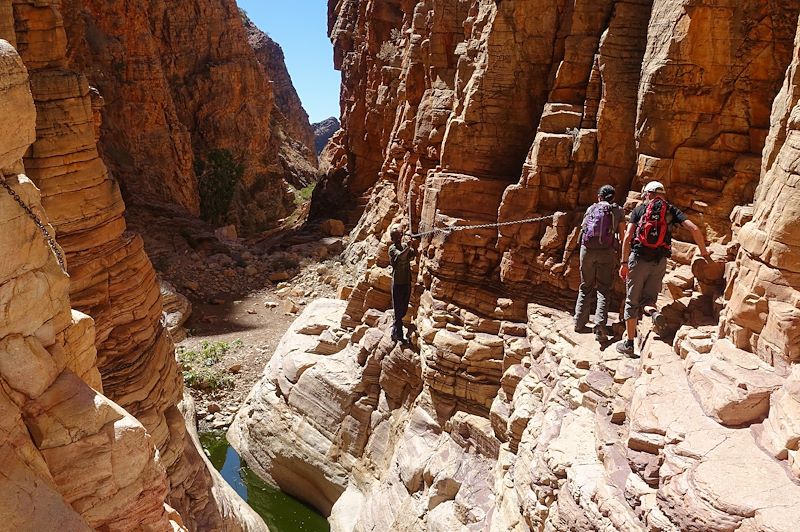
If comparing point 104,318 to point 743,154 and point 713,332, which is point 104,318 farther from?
point 743,154

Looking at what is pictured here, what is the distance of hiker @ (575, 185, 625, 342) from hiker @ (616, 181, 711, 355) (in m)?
0.50

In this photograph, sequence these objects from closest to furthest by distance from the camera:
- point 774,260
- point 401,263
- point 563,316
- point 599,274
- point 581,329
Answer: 1. point 774,260
2. point 599,274
3. point 581,329
4. point 563,316
5. point 401,263

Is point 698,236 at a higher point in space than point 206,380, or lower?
higher

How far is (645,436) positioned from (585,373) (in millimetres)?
1918

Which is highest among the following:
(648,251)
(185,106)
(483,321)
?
(185,106)

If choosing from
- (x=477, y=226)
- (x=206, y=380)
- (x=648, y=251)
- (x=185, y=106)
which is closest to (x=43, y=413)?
(x=648, y=251)

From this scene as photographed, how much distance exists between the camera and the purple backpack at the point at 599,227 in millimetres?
7168

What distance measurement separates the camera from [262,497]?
1312 cm

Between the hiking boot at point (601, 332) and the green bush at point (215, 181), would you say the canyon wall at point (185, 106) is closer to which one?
the green bush at point (215, 181)

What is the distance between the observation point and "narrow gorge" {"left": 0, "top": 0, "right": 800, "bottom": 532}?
13.4 feet

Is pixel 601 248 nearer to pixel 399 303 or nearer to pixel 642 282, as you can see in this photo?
pixel 642 282

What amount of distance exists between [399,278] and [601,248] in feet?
13.3

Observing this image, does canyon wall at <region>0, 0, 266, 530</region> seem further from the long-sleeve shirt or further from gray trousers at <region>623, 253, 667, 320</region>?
gray trousers at <region>623, 253, 667, 320</region>

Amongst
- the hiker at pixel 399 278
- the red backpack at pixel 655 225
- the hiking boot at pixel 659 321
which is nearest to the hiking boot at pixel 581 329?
the hiking boot at pixel 659 321
